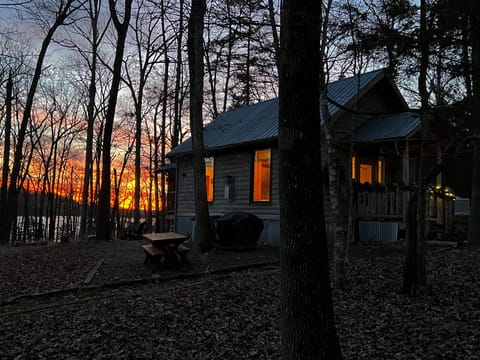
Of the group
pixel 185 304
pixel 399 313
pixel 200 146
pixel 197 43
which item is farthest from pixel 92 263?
pixel 399 313

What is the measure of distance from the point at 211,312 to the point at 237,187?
362 inches

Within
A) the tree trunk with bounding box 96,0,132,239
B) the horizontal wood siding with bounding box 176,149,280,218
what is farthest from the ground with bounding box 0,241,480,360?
the tree trunk with bounding box 96,0,132,239

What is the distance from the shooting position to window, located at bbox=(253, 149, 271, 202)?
44.1ft

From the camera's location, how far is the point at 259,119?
1490 centimetres

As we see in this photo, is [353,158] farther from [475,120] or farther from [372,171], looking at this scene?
[475,120]

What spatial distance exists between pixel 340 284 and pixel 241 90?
1854 centimetres

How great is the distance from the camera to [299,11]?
2.87 m

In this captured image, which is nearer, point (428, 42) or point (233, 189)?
point (428, 42)

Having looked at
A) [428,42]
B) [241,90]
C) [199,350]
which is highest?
[241,90]

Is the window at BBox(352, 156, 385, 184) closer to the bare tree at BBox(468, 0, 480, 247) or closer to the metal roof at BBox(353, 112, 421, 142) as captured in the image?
the metal roof at BBox(353, 112, 421, 142)

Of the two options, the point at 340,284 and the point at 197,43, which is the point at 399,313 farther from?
the point at 197,43

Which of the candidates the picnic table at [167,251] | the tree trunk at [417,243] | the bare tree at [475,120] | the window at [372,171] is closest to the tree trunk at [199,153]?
the picnic table at [167,251]

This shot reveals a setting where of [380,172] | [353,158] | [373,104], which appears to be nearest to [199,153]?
[353,158]

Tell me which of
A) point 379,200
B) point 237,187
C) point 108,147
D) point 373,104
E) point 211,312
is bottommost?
point 211,312
